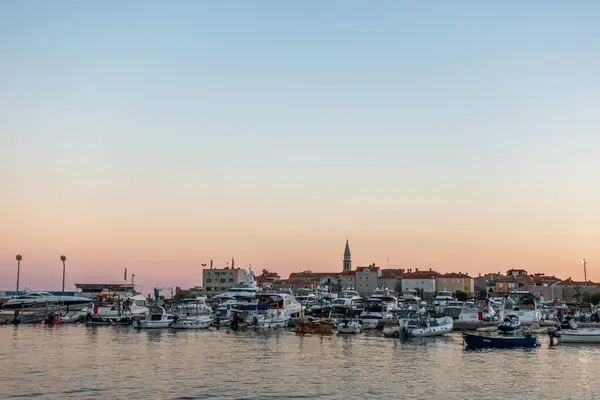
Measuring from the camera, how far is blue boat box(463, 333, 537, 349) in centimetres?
5391

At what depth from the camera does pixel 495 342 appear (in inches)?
2146

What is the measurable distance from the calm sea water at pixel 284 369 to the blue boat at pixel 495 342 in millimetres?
1562

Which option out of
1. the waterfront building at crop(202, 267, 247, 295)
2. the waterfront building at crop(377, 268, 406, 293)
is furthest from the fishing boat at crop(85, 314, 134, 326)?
Answer: the waterfront building at crop(377, 268, 406, 293)

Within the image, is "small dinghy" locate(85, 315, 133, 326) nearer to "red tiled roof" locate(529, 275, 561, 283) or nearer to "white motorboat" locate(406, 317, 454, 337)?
"white motorboat" locate(406, 317, 454, 337)

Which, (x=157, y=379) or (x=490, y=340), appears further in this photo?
(x=490, y=340)

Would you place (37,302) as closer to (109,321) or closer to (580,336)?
(109,321)

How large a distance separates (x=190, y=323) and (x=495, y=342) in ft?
119

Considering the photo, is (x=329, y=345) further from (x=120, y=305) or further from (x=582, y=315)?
(x=582, y=315)

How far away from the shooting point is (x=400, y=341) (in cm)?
6122

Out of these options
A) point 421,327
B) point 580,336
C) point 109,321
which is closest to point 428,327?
point 421,327

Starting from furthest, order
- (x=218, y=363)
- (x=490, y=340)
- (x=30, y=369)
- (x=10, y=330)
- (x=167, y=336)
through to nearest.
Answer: (x=10, y=330) → (x=167, y=336) → (x=490, y=340) → (x=218, y=363) → (x=30, y=369)

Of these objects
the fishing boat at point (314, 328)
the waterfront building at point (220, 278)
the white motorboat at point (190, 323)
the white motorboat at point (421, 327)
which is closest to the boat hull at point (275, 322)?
the fishing boat at point (314, 328)

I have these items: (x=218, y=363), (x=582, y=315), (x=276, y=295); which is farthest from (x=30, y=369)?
(x=582, y=315)

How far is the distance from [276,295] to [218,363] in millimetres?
44641
